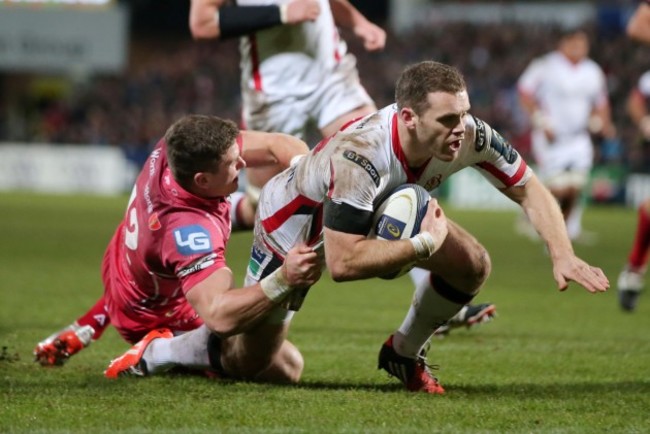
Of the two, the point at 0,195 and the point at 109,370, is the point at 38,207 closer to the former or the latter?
the point at 0,195

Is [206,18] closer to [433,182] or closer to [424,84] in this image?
[433,182]

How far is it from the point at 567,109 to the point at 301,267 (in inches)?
443

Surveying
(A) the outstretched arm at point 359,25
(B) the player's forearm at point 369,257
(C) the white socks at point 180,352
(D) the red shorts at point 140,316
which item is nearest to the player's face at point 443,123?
(B) the player's forearm at point 369,257

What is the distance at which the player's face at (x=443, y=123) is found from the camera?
15.9ft

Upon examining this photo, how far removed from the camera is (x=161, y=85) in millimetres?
33375

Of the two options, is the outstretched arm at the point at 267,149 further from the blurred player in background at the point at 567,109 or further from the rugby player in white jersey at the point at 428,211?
the blurred player in background at the point at 567,109

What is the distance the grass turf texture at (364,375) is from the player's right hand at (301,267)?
0.50 meters

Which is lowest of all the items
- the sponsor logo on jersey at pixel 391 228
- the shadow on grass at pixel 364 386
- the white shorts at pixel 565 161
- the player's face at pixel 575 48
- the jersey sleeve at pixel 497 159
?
the white shorts at pixel 565 161

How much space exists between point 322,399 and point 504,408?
74 centimetres

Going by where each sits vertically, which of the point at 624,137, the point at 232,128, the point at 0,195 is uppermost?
the point at 232,128

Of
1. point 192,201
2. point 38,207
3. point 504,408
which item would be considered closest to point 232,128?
point 192,201

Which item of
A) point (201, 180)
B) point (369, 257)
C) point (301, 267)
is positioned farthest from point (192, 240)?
point (369, 257)

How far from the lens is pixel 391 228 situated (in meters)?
4.90

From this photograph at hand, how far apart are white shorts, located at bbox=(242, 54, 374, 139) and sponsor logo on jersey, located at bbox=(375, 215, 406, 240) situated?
2.78 meters
